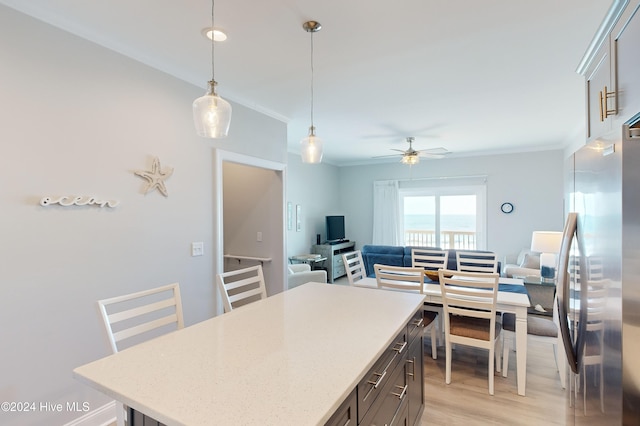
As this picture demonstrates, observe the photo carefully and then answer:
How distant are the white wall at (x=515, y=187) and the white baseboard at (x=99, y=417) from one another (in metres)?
6.68

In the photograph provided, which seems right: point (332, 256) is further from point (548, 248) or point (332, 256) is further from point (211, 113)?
point (211, 113)

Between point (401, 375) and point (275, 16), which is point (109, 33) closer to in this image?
point (275, 16)

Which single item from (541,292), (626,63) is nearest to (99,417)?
(626,63)

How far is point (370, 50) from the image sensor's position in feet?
8.05

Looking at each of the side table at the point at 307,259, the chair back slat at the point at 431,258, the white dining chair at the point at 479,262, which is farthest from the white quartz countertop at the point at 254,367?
the side table at the point at 307,259

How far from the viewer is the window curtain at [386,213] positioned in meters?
7.57

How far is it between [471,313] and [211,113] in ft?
8.14

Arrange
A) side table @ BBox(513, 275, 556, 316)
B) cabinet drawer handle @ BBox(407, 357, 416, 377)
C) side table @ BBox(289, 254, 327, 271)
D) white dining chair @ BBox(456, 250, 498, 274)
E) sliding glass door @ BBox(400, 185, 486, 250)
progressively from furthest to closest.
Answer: sliding glass door @ BBox(400, 185, 486, 250), side table @ BBox(289, 254, 327, 271), white dining chair @ BBox(456, 250, 498, 274), side table @ BBox(513, 275, 556, 316), cabinet drawer handle @ BBox(407, 357, 416, 377)

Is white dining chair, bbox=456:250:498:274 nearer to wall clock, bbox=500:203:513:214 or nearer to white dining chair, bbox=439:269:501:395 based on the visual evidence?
white dining chair, bbox=439:269:501:395

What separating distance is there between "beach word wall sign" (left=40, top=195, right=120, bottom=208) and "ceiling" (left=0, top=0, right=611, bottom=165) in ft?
3.59

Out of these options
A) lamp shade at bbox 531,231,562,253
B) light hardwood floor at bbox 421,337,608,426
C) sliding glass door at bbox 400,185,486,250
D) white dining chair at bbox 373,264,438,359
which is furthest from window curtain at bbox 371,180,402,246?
light hardwood floor at bbox 421,337,608,426

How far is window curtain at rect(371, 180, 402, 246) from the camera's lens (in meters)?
7.57

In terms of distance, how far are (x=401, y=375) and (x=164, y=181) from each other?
228 cm

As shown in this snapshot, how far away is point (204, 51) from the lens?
2.47m
